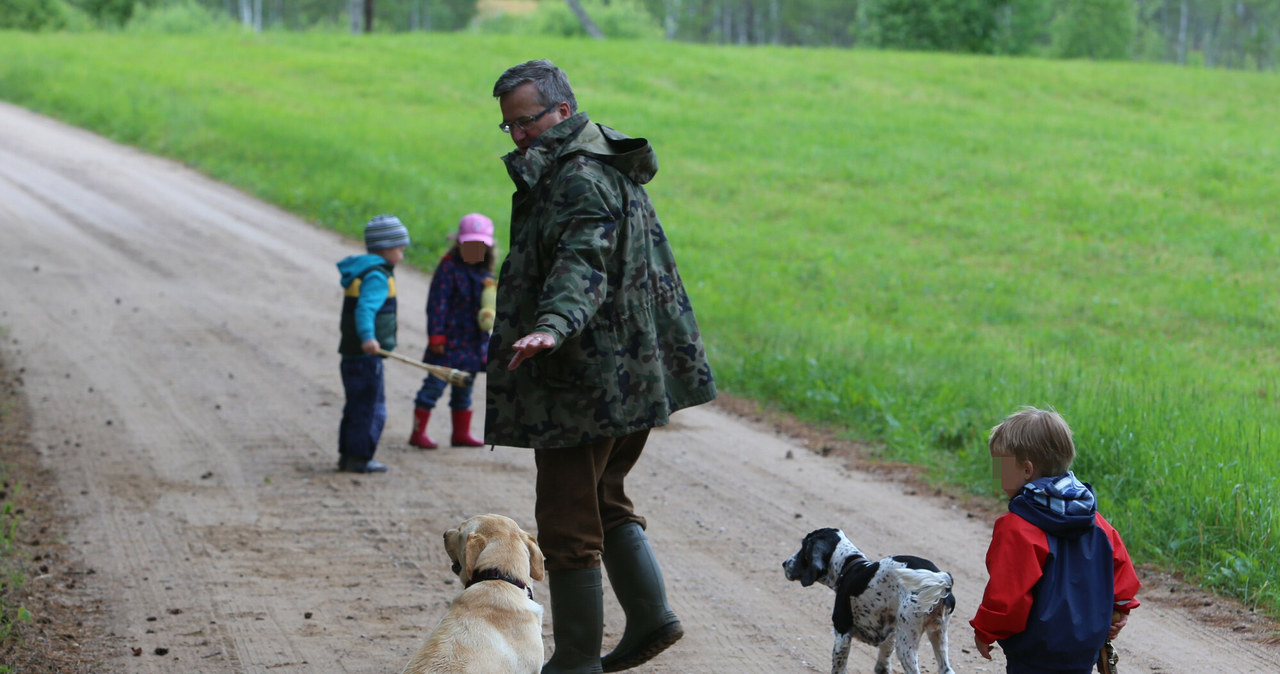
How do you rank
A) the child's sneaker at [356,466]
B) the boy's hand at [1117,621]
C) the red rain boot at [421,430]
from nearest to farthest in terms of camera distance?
the boy's hand at [1117,621]
the child's sneaker at [356,466]
the red rain boot at [421,430]

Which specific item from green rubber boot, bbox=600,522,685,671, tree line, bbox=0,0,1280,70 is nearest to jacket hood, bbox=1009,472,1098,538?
green rubber boot, bbox=600,522,685,671

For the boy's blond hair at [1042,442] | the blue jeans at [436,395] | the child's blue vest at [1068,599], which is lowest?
the blue jeans at [436,395]

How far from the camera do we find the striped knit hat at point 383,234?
282 inches

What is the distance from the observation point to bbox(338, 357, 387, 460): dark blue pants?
23.7 feet

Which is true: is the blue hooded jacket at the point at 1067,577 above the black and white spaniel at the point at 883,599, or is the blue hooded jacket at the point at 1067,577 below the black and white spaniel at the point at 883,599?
above

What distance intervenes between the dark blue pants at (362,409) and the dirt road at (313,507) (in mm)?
200

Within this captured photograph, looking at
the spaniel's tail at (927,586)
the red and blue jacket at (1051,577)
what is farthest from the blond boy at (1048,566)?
the spaniel's tail at (927,586)

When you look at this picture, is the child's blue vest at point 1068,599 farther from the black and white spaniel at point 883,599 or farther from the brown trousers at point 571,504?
the brown trousers at point 571,504

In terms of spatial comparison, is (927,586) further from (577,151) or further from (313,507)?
(313,507)

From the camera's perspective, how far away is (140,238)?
50.1ft

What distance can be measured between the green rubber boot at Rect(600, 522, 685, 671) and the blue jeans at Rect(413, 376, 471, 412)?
4010 millimetres

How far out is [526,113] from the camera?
368 centimetres

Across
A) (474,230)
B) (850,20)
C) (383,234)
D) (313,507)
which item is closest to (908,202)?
(474,230)

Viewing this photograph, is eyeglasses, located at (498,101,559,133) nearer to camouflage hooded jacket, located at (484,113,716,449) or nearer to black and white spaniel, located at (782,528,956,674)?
camouflage hooded jacket, located at (484,113,716,449)
